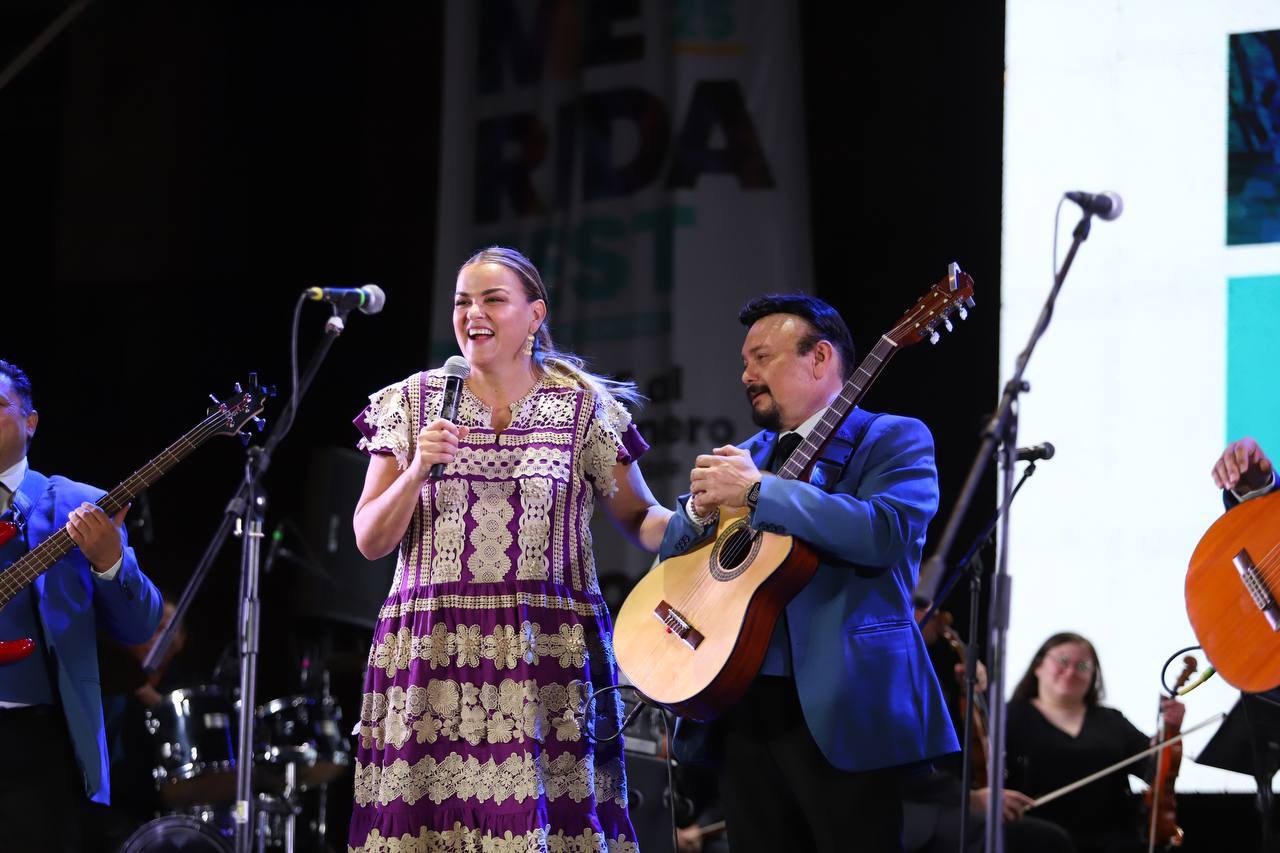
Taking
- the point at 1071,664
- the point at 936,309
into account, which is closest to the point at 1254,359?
the point at 1071,664

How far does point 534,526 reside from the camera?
3.22 metres

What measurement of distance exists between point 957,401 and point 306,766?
3.15 m

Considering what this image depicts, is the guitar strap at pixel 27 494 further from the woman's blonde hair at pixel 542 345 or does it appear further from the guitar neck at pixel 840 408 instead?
the guitar neck at pixel 840 408

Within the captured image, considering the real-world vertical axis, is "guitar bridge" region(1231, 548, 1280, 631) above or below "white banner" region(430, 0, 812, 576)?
below

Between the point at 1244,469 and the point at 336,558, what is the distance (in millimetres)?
4342

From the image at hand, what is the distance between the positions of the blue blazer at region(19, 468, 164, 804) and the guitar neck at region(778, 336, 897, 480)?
1.84 metres

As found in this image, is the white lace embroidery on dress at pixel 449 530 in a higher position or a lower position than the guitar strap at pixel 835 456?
lower

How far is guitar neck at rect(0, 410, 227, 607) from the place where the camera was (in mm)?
3748

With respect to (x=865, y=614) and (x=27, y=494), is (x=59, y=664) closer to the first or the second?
(x=27, y=494)

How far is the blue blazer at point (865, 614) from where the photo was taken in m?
2.84

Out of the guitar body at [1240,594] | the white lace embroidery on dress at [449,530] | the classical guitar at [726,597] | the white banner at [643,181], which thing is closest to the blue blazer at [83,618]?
the white lace embroidery on dress at [449,530]

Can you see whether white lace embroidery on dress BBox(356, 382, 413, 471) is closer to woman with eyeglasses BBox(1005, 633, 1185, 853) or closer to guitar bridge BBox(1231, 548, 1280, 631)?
guitar bridge BBox(1231, 548, 1280, 631)

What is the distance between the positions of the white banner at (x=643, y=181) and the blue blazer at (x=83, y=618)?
95.0 inches

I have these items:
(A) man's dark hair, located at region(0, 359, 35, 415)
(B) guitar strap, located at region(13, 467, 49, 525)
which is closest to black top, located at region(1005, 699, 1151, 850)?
(B) guitar strap, located at region(13, 467, 49, 525)
